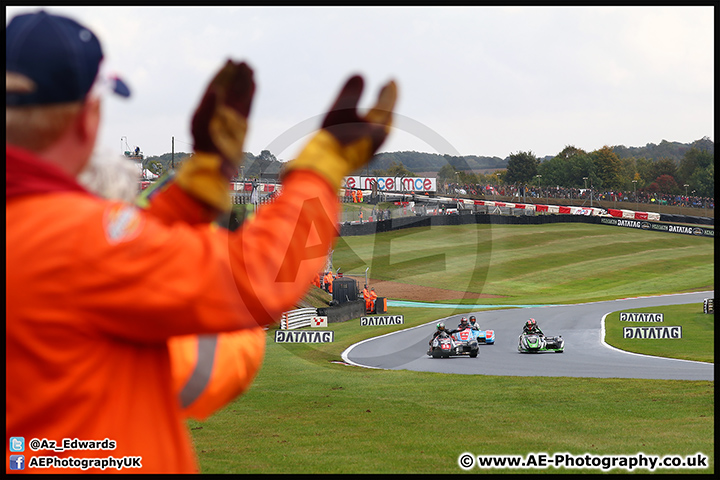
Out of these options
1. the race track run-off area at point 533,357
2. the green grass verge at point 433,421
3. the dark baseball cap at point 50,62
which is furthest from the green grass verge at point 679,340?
the dark baseball cap at point 50,62

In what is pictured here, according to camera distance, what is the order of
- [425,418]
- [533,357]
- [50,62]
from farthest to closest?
[533,357]
[425,418]
[50,62]

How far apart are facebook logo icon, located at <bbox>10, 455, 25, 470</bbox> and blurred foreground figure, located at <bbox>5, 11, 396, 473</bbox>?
156 millimetres

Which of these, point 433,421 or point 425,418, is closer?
point 433,421

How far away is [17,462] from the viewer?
2.16 m

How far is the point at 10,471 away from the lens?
2.20 meters

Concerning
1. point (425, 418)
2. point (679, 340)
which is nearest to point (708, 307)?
point (679, 340)

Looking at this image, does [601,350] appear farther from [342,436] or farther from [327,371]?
[342,436]

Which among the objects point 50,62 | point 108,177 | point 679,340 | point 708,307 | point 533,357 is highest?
point 50,62

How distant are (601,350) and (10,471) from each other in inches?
1114

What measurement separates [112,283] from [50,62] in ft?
2.06

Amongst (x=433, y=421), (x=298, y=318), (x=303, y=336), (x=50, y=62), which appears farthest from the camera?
(x=298, y=318)

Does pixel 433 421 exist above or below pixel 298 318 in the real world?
below

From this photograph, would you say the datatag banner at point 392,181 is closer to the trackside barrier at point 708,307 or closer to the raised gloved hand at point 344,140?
the raised gloved hand at point 344,140

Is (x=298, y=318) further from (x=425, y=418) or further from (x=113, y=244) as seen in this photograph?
(x=113, y=244)
